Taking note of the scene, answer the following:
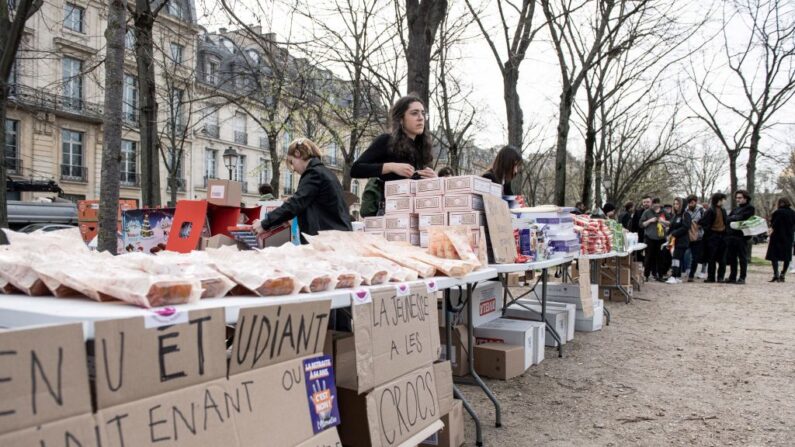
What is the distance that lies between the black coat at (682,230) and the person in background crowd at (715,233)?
13.4 inches

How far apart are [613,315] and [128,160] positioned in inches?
1030

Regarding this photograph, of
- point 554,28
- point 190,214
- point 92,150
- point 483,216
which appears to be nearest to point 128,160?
point 92,150

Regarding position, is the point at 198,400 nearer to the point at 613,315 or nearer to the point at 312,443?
the point at 312,443

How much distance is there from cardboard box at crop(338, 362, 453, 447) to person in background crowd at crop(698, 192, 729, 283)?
10929 mm

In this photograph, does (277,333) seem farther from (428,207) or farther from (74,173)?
(74,173)

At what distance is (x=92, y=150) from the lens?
25.3 meters

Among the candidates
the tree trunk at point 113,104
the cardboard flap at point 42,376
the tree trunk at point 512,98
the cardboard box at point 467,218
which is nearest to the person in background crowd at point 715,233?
the tree trunk at point 512,98

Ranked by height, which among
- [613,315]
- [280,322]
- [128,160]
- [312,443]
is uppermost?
[128,160]

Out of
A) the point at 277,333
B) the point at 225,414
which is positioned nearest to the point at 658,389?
the point at 277,333

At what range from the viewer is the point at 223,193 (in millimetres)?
5043

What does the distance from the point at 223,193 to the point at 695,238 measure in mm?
10315

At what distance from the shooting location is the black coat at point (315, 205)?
357cm

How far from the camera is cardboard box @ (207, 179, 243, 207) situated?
16.5 feet

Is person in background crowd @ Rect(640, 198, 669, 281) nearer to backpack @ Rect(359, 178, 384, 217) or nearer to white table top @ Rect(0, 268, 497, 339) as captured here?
backpack @ Rect(359, 178, 384, 217)
